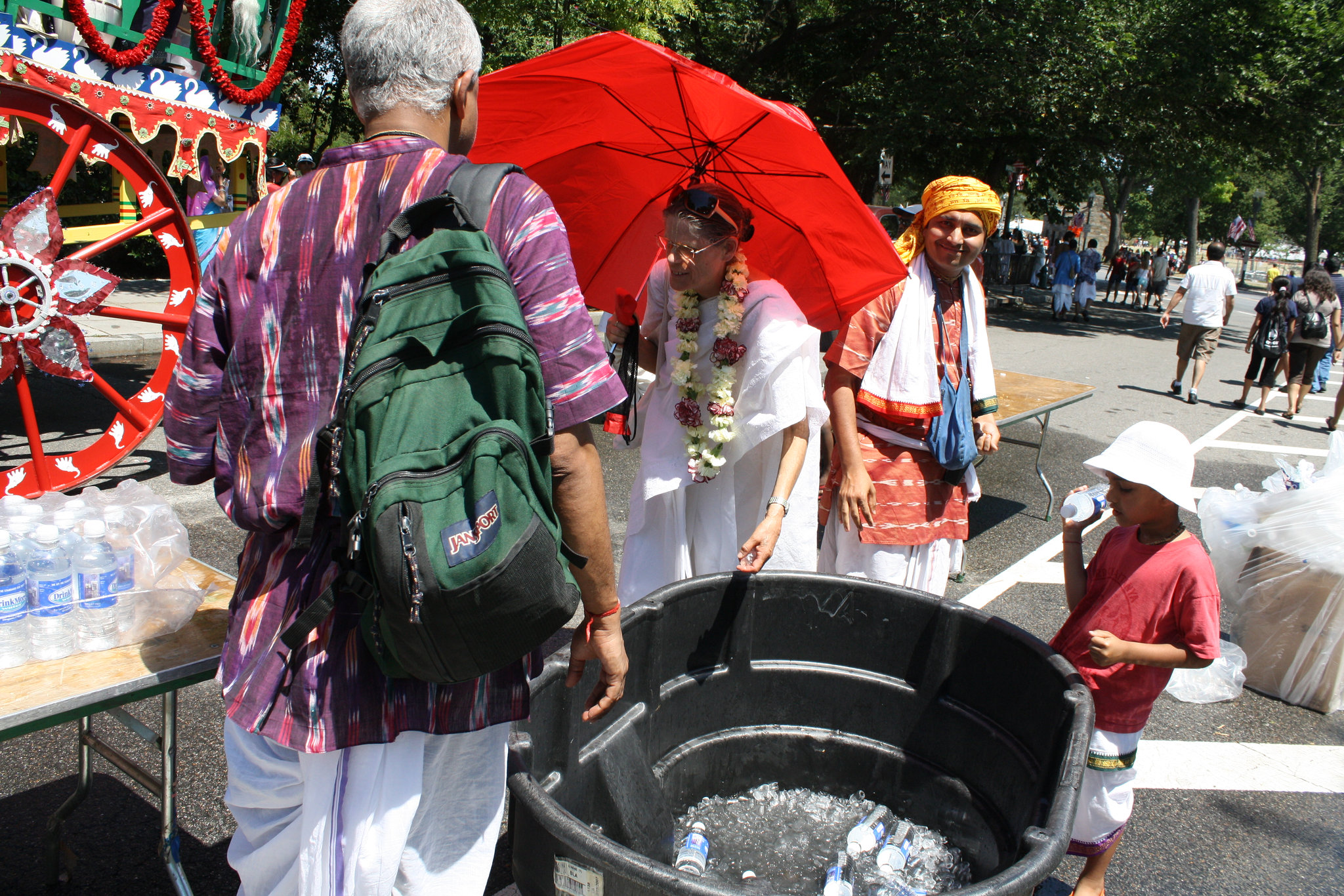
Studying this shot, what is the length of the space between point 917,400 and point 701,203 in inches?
36.0

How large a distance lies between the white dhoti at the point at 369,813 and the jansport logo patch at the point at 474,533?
0.41 m

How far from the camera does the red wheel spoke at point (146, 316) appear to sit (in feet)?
15.7

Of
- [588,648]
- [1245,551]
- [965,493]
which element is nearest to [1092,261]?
[1245,551]

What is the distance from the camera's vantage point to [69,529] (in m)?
2.12

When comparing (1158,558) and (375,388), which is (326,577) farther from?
(1158,558)

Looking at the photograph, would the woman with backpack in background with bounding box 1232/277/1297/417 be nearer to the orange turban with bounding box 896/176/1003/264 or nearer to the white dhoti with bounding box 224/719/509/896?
the orange turban with bounding box 896/176/1003/264

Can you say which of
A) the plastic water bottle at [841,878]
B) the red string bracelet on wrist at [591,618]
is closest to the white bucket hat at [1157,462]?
the plastic water bottle at [841,878]

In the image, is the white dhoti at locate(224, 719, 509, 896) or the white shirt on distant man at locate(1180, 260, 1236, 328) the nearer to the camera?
the white dhoti at locate(224, 719, 509, 896)

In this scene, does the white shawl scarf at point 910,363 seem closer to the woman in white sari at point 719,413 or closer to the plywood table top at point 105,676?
the woman in white sari at point 719,413

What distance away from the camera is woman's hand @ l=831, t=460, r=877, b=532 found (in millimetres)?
2865

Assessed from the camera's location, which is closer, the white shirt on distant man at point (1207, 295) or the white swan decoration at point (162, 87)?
the white swan decoration at point (162, 87)

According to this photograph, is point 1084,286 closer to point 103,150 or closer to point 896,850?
point 103,150

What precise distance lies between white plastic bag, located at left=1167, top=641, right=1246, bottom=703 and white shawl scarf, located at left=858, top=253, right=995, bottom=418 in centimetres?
→ 205

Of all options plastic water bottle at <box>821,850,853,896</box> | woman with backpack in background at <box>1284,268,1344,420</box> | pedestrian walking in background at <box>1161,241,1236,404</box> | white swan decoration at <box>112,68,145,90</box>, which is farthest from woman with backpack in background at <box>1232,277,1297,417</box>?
white swan decoration at <box>112,68,145,90</box>
